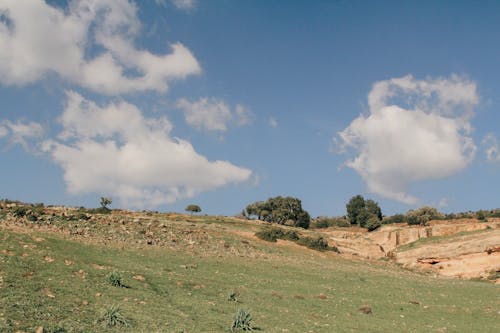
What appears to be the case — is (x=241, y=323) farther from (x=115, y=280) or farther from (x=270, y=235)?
(x=270, y=235)

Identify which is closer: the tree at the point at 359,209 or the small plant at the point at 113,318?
the small plant at the point at 113,318

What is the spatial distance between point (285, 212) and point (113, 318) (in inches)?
3850

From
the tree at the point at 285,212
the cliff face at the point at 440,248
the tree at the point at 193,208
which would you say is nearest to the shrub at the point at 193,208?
the tree at the point at 193,208

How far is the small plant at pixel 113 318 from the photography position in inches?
580

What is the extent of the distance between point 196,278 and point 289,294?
20.7ft

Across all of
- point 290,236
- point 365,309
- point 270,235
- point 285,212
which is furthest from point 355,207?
point 365,309

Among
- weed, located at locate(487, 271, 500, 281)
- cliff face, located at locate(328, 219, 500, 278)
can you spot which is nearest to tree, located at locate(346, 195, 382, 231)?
cliff face, located at locate(328, 219, 500, 278)

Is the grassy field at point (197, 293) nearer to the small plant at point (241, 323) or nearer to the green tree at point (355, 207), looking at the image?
the small plant at point (241, 323)

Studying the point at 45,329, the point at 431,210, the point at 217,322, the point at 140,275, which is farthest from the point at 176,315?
the point at 431,210

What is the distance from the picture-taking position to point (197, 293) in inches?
944

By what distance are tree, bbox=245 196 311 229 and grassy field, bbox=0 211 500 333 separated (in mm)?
65175

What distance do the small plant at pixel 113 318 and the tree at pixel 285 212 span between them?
3738 inches

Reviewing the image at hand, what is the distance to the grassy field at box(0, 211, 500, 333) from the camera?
1612 centimetres

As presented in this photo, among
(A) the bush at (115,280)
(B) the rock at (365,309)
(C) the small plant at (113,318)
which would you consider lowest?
(B) the rock at (365,309)
